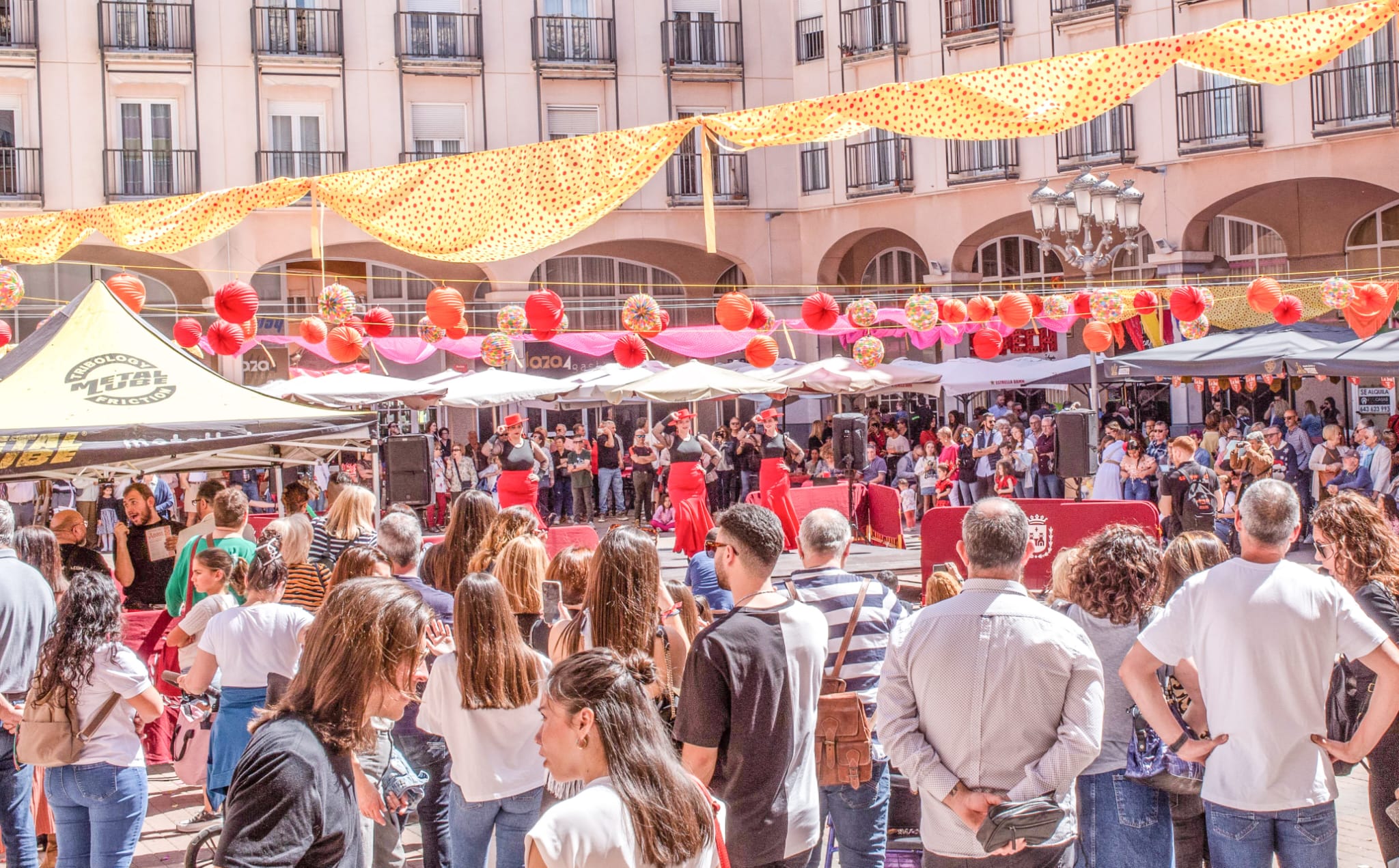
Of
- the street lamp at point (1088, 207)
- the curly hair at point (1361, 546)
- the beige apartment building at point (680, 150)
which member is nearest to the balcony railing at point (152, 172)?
the beige apartment building at point (680, 150)

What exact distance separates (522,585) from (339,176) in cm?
285

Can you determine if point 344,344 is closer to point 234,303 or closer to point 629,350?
point 234,303

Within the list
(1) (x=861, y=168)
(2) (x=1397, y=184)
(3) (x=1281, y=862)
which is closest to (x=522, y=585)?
(3) (x=1281, y=862)

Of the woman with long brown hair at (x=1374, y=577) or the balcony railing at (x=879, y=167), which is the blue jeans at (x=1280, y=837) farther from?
the balcony railing at (x=879, y=167)

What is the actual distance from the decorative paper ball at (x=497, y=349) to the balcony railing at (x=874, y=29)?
37.1 feet

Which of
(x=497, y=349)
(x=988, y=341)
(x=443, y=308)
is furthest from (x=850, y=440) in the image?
(x=443, y=308)

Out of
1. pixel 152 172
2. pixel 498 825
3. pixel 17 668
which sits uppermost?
pixel 152 172

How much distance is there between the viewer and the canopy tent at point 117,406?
7.14 meters

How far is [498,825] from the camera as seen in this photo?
13.6 feet

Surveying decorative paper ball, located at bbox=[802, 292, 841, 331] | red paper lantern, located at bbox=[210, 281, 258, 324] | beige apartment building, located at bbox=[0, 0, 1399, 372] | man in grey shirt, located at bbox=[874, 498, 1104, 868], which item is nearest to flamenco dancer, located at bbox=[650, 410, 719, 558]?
decorative paper ball, located at bbox=[802, 292, 841, 331]

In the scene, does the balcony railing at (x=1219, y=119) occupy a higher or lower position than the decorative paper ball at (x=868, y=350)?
higher

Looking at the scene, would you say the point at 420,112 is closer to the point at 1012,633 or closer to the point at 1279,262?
the point at 1279,262

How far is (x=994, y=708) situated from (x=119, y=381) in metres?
6.14

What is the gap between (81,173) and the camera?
76.1 feet
